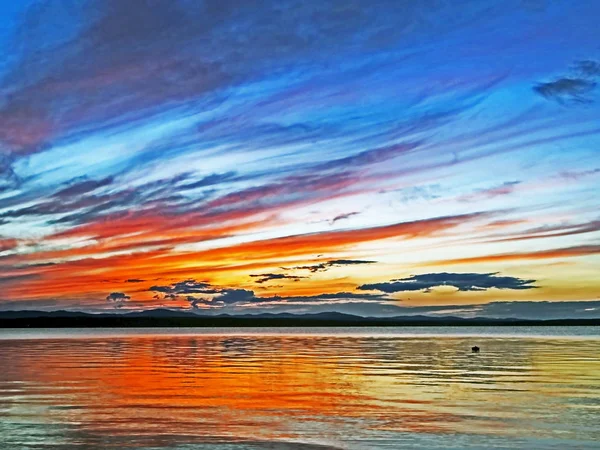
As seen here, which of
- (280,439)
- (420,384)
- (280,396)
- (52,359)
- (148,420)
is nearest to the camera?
(280,439)

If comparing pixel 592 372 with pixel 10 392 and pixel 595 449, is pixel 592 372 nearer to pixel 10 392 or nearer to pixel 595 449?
pixel 595 449

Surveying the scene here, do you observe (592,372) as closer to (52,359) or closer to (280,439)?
(280,439)

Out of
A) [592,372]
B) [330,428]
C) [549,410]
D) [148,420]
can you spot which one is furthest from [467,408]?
[592,372]

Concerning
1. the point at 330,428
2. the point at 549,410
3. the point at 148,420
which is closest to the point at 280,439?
the point at 330,428

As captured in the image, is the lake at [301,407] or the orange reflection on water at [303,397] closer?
the lake at [301,407]

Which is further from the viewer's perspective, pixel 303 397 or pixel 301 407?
pixel 303 397

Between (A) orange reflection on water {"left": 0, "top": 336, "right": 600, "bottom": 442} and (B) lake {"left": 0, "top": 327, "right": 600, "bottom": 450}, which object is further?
(A) orange reflection on water {"left": 0, "top": 336, "right": 600, "bottom": 442}

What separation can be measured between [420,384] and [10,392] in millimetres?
20054

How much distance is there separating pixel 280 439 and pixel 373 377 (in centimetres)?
2026

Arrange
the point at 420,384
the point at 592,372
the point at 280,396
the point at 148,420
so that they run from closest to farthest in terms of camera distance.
Answer: the point at 148,420
the point at 280,396
the point at 420,384
the point at 592,372

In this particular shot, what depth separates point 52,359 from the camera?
200ft

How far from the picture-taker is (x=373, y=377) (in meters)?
42.4

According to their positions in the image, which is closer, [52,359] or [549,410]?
[549,410]

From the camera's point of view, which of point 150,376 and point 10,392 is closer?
point 10,392
